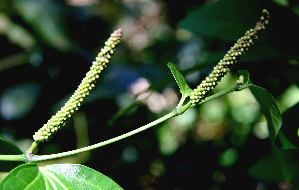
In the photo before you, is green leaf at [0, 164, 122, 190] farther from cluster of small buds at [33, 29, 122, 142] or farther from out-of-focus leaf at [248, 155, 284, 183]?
out-of-focus leaf at [248, 155, 284, 183]

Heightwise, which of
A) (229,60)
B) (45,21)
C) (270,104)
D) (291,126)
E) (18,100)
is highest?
(45,21)

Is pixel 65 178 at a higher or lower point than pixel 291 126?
higher

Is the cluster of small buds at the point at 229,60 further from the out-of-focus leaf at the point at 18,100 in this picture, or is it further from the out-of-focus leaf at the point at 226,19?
the out-of-focus leaf at the point at 18,100

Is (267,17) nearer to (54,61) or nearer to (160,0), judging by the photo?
(54,61)

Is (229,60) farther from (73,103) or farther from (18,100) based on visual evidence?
(18,100)

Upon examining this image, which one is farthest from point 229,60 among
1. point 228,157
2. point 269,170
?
Answer: point 228,157

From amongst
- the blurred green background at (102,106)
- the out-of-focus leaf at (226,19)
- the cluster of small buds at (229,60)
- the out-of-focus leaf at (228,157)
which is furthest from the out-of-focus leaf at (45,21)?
the cluster of small buds at (229,60)

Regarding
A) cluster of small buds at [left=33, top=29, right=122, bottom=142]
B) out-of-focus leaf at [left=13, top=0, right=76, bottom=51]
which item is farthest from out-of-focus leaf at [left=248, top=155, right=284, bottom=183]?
out-of-focus leaf at [left=13, top=0, right=76, bottom=51]

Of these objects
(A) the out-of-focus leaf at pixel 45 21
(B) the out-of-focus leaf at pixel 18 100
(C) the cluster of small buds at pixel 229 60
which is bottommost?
(C) the cluster of small buds at pixel 229 60

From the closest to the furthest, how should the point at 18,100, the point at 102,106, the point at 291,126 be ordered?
1. the point at 291,126
2. the point at 18,100
3. the point at 102,106
